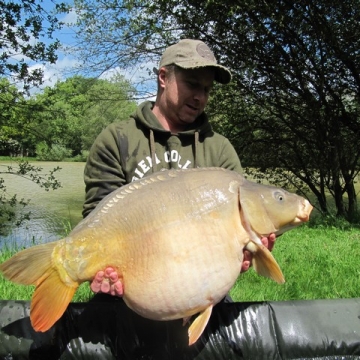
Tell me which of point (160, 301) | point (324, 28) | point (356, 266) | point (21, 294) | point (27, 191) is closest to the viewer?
point (160, 301)

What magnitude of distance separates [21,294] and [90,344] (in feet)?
2.19

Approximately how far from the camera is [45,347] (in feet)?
5.33

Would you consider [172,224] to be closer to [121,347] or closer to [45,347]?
[121,347]

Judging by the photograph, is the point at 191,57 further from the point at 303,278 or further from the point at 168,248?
the point at 303,278

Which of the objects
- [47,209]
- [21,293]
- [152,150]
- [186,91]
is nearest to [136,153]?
[152,150]

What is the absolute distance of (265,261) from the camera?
134 centimetres

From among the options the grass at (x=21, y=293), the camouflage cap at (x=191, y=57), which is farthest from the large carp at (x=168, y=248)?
the grass at (x=21, y=293)

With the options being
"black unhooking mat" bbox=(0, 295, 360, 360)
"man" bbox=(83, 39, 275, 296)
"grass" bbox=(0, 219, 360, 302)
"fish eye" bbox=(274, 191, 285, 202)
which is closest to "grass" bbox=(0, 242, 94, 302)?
"grass" bbox=(0, 219, 360, 302)

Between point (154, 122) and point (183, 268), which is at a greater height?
point (154, 122)

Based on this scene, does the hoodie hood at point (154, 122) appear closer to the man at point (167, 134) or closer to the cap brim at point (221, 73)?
the man at point (167, 134)

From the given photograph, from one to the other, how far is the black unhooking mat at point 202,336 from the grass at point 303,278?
0.49m

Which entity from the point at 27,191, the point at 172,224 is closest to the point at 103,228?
the point at 172,224

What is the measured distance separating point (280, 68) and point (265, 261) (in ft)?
16.5

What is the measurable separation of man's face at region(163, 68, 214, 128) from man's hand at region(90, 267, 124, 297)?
2.38ft
